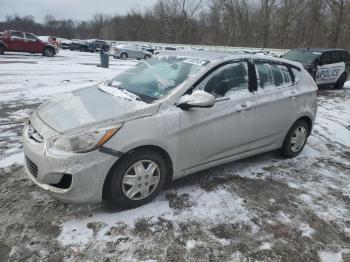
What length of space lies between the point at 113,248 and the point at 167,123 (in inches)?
54.2

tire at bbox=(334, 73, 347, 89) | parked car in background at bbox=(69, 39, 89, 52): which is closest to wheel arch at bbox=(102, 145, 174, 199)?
tire at bbox=(334, 73, 347, 89)

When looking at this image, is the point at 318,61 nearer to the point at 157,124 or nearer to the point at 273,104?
the point at 273,104

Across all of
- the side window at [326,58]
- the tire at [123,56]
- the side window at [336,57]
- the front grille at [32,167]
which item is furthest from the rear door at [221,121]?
the tire at [123,56]

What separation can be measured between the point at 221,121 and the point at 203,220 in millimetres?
1232

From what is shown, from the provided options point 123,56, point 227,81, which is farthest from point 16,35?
point 227,81

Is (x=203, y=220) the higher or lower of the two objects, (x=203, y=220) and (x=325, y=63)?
the lower

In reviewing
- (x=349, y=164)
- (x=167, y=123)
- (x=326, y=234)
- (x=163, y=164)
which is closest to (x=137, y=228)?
(x=163, y=164)

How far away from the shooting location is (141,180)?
365cm

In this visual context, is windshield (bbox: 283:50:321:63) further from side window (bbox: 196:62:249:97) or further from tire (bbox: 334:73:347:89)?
side window (bbox: 196:62:249:97)

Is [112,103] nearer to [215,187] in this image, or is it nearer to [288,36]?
[215,187]

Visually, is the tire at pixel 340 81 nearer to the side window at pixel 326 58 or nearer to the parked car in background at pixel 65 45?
the side window at pixel 326 58

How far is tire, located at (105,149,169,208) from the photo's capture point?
3467 mm

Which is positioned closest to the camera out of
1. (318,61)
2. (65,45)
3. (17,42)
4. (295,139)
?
(295,139)

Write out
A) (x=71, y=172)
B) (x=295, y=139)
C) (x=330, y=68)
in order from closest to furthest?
1. (x=71, y=172)
2. (x=295, y=139)
3. (x=330, y=68)
